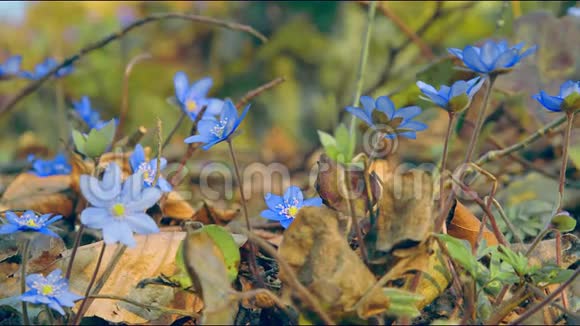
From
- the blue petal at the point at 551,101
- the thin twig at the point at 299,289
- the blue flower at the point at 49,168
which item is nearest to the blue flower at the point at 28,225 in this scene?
the thin twig at the point at 299,289

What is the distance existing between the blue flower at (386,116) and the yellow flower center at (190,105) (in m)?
0.51

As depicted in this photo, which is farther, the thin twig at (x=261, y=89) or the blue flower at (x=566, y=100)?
the thin twig at (x=261, y=89)

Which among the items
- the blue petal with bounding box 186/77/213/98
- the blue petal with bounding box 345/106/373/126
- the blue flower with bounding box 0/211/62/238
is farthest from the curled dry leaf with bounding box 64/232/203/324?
the blue petal with bounding box 186/77/213/98

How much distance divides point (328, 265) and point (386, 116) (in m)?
0.19

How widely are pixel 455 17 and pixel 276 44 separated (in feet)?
2.39

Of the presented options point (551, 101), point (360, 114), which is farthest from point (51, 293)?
point (551, 101)

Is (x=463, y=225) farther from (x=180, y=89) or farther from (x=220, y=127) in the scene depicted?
(x=180, y=89)

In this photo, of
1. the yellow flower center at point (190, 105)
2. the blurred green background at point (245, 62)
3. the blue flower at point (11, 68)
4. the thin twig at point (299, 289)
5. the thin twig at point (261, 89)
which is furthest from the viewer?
the blurred green background at point (245, 62)

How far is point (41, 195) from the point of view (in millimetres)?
1212

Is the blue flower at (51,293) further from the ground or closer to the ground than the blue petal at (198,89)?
closer to the ground

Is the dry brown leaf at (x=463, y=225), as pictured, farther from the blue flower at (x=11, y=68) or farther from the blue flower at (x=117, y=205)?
the blue flower at (x=11, y=68)

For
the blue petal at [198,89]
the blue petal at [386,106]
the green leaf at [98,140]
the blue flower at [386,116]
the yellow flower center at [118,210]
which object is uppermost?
the blue petal at [386,106]

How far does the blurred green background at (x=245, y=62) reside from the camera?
271 cm

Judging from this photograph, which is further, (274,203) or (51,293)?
(274,203)
